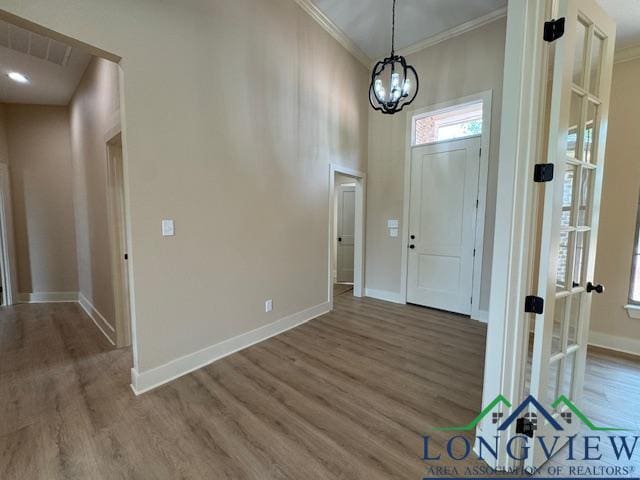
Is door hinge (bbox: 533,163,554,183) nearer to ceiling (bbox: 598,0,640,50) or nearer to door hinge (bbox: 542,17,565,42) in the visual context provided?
door hinge (bbox: 542,17,565,42)

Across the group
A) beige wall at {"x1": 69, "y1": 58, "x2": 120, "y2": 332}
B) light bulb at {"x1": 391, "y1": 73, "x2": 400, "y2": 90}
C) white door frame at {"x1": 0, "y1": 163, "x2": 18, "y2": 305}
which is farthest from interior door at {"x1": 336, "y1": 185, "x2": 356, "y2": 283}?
white door frame at {"x1": 0, "y1": 163, "x2": 18, "y2": 305}

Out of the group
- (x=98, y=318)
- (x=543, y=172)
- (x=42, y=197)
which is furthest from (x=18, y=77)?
(x=543, y=172)

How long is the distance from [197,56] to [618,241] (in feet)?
15.1

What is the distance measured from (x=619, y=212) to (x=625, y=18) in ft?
6.08

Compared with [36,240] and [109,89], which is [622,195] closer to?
[109,89]

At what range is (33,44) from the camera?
267cm

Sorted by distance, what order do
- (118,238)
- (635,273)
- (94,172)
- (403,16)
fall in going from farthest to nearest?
(403,16) → (94,172) → (635,273) → (118,238)

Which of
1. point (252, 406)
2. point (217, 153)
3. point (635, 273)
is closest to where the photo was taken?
point (252, 406)

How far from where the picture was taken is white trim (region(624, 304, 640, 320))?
2.81 meters

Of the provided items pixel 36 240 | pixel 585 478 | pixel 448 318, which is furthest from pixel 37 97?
pixel 585 478

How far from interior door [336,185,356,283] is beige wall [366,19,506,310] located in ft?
3.76

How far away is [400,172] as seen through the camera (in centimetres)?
424

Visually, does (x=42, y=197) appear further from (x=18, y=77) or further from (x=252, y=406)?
(x=252, y=406)

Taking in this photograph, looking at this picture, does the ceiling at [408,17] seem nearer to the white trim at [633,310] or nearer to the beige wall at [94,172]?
the beige wall at [94,172]
